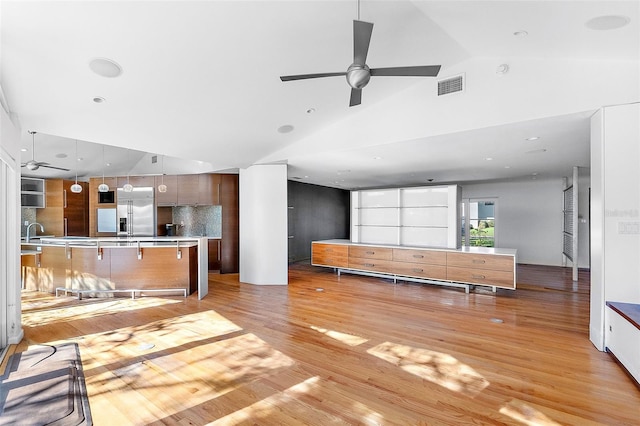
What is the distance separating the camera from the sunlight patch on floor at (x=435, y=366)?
8.14ft

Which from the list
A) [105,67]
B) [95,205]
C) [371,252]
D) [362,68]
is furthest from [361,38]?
[95,205]

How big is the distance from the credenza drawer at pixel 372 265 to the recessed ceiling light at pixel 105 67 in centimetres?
535

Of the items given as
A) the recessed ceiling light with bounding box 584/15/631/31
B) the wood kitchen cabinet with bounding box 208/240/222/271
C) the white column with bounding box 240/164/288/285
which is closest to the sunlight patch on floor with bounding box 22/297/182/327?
the white column with bounding box 240/164/288/285

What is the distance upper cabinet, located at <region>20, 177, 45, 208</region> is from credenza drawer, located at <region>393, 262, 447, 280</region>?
33.0 feet

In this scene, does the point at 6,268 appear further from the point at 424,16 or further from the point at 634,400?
the point at 634,400

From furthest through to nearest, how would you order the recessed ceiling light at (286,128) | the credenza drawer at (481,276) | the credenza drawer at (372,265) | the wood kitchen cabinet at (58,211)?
1. the wood kitchen cabinet at (58,211)
2. the credenza drawer at (372,265)
3. the credenza drawer at (481,276)
4. the recessed ceiling light at (286,128)

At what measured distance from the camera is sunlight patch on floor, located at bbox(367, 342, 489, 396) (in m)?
2.48

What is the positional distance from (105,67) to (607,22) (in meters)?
4.40

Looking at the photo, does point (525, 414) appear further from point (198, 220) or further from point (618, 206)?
point (198, 220)

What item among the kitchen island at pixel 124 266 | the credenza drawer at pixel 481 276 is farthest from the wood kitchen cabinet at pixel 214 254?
the credenza drawer at pixel 481 276

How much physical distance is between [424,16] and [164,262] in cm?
523

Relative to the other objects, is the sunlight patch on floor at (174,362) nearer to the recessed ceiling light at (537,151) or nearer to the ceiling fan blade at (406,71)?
the ceiling fan blade at (406,71)

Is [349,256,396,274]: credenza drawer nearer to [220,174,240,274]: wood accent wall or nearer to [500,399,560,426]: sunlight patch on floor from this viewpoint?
[220,174,240,274]: wood accent wall

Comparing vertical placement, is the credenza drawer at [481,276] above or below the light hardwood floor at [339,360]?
above
